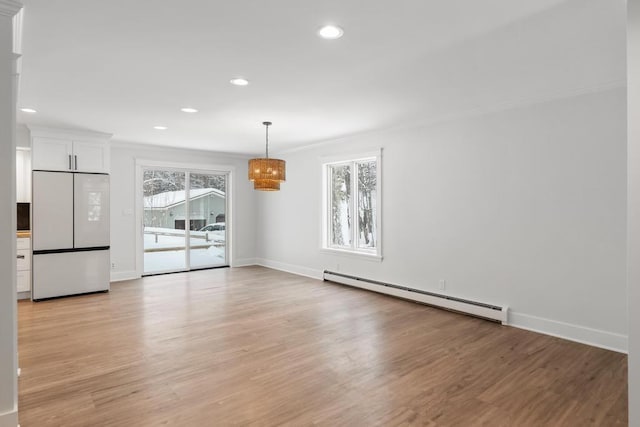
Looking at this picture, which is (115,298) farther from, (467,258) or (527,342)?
(527,342)

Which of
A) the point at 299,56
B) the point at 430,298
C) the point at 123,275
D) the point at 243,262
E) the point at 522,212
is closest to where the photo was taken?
the point at 299,56

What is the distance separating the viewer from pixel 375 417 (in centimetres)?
237

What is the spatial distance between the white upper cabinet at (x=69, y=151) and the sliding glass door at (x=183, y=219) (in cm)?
126

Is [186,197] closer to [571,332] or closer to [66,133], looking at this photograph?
[66,133]

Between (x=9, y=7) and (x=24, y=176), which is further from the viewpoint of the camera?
(x=24, y=176)

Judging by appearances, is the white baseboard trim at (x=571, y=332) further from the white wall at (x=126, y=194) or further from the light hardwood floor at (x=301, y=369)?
the white wall at (x=126, y=194)

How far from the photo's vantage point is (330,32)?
2492 millimetres

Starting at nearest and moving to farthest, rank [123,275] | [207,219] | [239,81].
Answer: [239,81], [123,275], [207,219]

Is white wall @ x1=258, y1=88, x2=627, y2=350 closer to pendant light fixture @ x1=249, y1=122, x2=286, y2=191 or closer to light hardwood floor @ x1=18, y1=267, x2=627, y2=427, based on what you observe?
light hardwood floor @ x1=18, y1=267, x2=627, y2=427

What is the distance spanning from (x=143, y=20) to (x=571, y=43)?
3.05m

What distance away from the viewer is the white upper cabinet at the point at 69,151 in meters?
5.43

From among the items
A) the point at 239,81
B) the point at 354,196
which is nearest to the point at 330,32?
the point at 239,81

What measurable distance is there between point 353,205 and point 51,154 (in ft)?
15.9

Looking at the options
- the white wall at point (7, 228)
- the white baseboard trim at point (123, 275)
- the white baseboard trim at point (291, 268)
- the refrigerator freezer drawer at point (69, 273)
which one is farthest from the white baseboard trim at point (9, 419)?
the white baseboard trim at point (291, 268)
